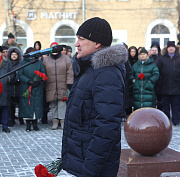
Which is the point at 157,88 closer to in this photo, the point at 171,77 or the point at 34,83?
the point at 171,77

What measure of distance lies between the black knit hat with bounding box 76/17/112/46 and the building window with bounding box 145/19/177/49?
2044cm

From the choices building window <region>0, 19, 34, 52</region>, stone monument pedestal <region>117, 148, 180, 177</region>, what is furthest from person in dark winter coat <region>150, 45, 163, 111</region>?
building window <region>0, 19, 34, 52</region>

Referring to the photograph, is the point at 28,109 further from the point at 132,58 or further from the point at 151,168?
the point at 151,168

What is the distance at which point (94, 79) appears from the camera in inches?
123

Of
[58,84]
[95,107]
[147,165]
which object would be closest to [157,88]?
[58,84]

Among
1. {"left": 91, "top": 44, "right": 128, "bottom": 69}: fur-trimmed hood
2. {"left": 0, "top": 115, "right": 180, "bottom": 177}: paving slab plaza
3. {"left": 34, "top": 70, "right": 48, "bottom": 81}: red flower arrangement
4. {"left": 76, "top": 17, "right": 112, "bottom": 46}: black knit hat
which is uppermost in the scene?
{"left": 76, "top": 17, "right": 112, "bottom": 46}: black knit hat

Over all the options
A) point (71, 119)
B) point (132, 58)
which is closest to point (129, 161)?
point (71, 119)

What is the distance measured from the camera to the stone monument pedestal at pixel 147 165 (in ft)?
17.0

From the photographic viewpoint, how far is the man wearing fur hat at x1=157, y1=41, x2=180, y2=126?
1108 centimetres

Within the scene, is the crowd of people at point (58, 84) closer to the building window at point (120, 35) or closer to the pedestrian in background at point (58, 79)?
the pedestrian in background at point (58, 79)

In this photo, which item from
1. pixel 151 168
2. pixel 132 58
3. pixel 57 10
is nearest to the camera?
pixel 151 168

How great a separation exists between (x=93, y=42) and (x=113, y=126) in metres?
→ 0.68

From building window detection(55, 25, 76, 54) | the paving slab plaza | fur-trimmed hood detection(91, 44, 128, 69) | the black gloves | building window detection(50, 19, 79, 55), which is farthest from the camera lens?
building window detection(55, 25, 76, 54)

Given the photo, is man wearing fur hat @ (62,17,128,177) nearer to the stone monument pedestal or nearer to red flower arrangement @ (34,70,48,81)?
the stone monument pedestal
